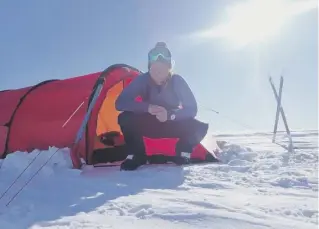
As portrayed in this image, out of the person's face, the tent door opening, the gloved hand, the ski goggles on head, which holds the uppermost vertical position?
the ski goggles on head

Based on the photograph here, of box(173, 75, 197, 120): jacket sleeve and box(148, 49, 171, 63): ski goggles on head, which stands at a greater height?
box(148, 49, 171, 63): ski goggles on head

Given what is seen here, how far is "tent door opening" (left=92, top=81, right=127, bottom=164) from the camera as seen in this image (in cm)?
488

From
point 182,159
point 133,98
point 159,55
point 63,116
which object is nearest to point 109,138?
point 63,116

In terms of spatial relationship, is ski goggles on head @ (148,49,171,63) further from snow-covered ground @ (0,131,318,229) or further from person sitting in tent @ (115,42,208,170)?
snow-covered ground @ (0,131,318,229)

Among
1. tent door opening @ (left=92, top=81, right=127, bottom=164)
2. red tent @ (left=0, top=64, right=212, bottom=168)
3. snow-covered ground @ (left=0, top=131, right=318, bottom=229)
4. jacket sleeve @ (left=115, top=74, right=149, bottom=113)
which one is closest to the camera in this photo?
snow-covered ground @ (left=0, top=131, right=318, bottom=229)

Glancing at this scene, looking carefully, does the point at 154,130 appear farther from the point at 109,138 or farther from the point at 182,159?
the point at 109,138

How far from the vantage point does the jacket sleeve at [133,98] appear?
426 centimetres

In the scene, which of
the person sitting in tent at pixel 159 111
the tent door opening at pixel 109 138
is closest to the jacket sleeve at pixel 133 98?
the person sitting in tent at pixel 159 111

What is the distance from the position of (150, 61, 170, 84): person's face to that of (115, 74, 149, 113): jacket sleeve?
129 millimetres

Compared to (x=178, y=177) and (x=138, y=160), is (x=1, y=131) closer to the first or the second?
(x=138, y=160)

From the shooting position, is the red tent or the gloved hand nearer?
the gloved hand

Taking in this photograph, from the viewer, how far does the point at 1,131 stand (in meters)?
5.30

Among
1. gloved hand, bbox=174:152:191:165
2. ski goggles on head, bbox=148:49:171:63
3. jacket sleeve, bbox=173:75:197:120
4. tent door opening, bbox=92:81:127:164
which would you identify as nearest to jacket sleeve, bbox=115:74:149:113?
ski goggles on head, bbox=148:49:171:63

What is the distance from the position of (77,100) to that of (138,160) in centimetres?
149
